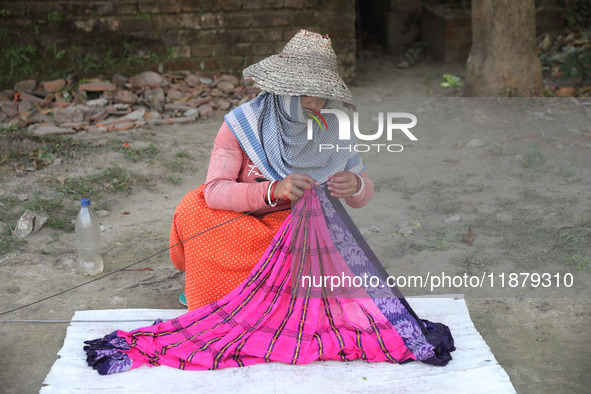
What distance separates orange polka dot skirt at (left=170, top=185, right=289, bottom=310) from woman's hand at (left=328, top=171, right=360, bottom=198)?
294mm

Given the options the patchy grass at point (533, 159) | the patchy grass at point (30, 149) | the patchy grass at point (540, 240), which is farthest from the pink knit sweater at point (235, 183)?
the patchy grass at point (30, 149)

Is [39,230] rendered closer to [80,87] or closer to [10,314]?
[10,314]

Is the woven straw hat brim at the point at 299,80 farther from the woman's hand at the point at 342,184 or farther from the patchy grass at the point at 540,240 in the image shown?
→ the patchy grass at the point at 540,240

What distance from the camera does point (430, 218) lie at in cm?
400

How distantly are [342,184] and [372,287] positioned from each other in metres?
0.44

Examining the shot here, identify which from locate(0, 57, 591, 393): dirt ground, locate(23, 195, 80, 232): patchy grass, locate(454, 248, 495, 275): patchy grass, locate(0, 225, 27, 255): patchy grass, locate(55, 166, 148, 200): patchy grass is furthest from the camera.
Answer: locate(55, 166, 148, 200): patchy grass

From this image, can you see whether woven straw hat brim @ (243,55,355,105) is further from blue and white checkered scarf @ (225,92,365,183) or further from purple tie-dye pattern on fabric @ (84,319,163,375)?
purple tie-dye pattern on fabric @ (84,319,163,375)

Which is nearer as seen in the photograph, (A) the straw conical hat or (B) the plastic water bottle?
(A) the straw conical hat

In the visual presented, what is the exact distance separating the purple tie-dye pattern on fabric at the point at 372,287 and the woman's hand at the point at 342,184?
6cm

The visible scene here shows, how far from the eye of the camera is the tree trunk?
5.66 meters

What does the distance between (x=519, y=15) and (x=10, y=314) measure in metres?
4.87

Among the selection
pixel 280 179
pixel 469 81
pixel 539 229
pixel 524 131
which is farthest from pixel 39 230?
pixel 469 81

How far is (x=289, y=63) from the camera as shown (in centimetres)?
253

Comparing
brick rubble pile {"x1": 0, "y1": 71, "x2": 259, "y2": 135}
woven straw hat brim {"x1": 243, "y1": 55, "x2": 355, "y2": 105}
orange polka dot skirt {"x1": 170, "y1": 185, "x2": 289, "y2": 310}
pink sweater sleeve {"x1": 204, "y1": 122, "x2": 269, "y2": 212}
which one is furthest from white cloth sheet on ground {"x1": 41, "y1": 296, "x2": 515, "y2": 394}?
brick rubble pile {"x1": 0, "y1": 71, "x2": 259, "y2": 135}
